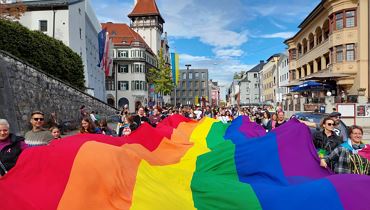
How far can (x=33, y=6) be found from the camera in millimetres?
44625

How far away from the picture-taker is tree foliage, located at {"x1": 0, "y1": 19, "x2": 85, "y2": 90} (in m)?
22.8

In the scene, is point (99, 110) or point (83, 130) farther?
point (99, 110)

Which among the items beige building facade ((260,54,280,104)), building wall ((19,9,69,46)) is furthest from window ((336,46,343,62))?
beige building facade ((260,54,280,104))

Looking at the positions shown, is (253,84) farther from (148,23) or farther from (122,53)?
(122,53)

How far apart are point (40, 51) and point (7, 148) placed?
23.5m

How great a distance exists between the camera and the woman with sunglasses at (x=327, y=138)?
7266 millimetres

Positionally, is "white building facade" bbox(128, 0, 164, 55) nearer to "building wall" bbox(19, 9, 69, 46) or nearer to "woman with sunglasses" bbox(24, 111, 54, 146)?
"building wall" bbox(19, 9, 69, 46)

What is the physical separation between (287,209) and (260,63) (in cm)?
12958

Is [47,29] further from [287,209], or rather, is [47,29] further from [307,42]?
[287,209]

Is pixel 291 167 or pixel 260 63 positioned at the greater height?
pixel 260 63

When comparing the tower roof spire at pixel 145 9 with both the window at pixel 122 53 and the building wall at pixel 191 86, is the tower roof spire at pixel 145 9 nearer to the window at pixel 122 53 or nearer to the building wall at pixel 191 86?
the window at pixel 122 53

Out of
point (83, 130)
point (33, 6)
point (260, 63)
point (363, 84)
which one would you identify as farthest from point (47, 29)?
point (260, 63)

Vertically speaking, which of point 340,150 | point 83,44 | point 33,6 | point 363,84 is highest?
point 33,6

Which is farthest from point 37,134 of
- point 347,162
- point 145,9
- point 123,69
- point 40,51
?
point 145,9
